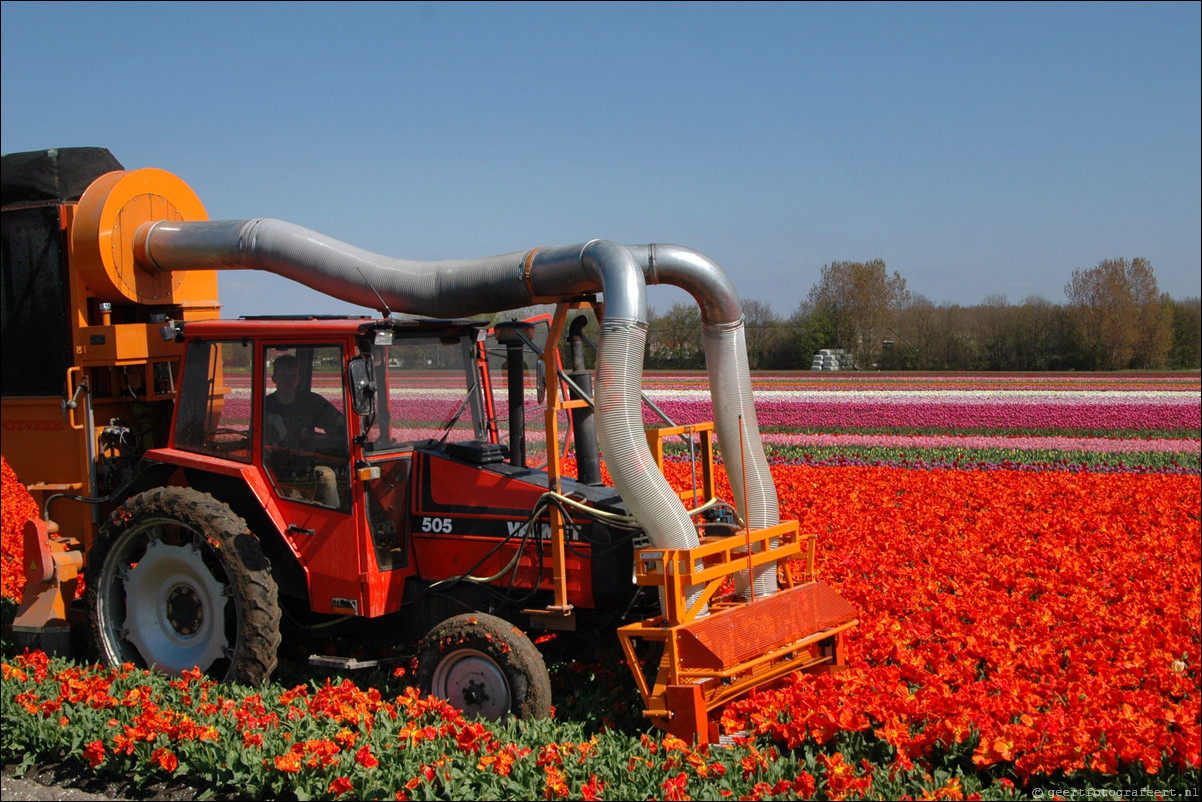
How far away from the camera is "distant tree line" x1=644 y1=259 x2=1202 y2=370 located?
4309cm

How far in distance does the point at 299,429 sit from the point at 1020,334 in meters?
42.8

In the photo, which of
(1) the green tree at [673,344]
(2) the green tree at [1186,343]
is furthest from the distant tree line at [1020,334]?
(1) the green tree at [673,344]

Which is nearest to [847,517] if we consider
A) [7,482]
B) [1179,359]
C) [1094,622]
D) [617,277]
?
[1094,622]

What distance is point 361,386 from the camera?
5.39 metres

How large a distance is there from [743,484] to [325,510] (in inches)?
97.8

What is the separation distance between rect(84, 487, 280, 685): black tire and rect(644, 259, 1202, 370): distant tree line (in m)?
37.8

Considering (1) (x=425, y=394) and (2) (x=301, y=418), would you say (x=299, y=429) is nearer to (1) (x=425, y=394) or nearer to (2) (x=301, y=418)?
(2) (x=301, y=418)

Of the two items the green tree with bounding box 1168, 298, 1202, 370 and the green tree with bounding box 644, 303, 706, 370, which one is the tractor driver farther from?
the green tree with bounding box 1168, 298, 1202, 370

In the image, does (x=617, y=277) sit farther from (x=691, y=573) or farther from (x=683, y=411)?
(x=683, y=411)

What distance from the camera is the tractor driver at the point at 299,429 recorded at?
5.87 meters

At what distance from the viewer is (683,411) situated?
78.9 ft

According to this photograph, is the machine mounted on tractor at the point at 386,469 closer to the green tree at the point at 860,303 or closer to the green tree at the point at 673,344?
the green tree at the point at 673,344

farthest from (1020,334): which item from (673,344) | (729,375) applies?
(729,375)

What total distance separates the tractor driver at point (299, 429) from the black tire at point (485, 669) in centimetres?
115
